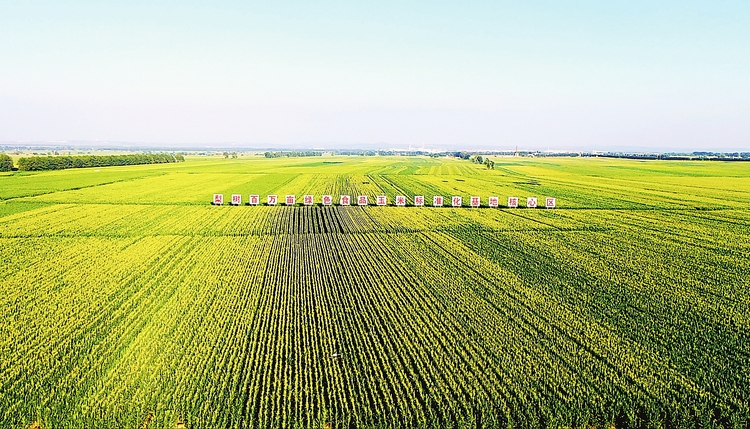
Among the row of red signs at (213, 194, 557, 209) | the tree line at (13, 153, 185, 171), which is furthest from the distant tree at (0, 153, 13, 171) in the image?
the row of red signs at (213, 194, 557, 209)

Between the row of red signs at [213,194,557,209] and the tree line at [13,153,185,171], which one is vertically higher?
the tree line at [13,153,185,171]

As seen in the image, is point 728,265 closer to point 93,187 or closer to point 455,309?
point 455,309

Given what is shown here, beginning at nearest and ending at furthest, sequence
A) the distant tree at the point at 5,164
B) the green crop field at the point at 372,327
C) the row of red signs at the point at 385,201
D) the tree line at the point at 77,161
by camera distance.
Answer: the green crop field at the point at 372,327 < the row of red signs at the point at 385,201 < the distant tree at the point at 5,164 < the tree line at the point at 77,161

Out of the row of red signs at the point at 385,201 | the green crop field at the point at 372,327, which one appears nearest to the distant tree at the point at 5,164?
the row of red signs at the point at 385,201

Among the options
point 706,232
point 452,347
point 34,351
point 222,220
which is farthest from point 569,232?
point 34,351

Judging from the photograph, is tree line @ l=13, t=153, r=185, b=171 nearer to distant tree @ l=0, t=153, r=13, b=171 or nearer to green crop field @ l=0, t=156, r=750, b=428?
distant tree @ l=0, t=153, r=13, b=171

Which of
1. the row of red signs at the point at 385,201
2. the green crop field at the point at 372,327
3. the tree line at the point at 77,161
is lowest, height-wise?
the green crop field at the point at 372,327

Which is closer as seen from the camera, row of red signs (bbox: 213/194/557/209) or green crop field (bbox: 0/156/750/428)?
green crop field (bbox: 0/156/750/428)

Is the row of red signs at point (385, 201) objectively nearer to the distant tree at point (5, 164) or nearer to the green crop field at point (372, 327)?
the green crop field at point (372, 327)
